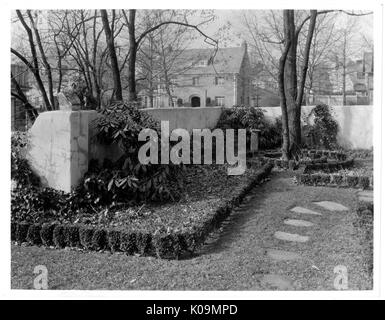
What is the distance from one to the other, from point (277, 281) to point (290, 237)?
122 cm

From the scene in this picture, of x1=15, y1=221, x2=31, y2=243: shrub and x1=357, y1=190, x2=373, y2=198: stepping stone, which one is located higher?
x1=357, y1=190, x2=373, y2=198: stepping stone

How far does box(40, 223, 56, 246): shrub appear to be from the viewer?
5.56 meters

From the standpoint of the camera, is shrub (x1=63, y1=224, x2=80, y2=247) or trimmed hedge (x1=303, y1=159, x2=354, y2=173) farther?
trimmed hedge (x1=303, y1=159, x2=354, y2=173)

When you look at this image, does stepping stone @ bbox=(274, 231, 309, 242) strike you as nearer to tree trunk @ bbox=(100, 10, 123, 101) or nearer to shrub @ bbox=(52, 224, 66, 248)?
shrub @ bbox=(52, 224, 66, 248)

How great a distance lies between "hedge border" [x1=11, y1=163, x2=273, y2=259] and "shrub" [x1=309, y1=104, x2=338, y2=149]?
8236 mm

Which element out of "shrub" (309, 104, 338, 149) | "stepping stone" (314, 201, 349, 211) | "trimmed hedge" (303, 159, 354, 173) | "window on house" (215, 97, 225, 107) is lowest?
"stepping stone" (314, 201, 349, 211)

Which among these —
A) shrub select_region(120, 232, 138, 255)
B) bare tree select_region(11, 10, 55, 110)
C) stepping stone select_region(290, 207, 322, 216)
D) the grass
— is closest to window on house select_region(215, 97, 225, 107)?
bare tree select_region(11, 10, 55, 110)

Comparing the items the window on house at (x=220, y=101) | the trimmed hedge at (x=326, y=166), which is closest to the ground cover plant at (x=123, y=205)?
the trimmed hedge at (x=326, y=166)

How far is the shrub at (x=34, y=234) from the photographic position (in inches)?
221

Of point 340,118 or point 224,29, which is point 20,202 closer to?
point 224,29

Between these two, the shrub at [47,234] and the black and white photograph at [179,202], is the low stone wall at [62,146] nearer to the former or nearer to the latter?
the black and white photograph at [179,202]

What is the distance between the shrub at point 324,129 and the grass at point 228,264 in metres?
7.49

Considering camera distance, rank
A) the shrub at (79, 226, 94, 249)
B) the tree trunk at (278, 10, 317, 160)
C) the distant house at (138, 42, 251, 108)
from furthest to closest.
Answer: the distant house at (138, 42, 251, 108) → the tree trunk at (278, 10, 317, 160) → the shrub at (79, 226, 94, 249)
